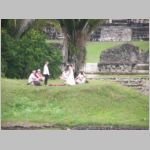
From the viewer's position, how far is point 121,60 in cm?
1191

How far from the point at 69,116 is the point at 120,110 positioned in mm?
1009

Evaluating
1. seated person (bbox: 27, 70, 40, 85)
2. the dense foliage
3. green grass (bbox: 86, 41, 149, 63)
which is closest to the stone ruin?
green grass (bbox: 86, 41, 149, 63)

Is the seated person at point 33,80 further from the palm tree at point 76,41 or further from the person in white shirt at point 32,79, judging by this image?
the palm tree at point 76,41

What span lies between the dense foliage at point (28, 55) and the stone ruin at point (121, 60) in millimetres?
917

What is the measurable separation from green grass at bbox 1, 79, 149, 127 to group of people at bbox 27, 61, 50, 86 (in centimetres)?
12

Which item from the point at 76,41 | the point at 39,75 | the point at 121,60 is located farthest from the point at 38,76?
the point at 121,60

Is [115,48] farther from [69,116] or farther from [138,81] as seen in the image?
[69,116]

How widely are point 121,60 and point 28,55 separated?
1.88 metres

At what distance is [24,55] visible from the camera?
39.1ft

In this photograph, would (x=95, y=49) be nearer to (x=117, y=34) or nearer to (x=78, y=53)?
(x=78, y=53)

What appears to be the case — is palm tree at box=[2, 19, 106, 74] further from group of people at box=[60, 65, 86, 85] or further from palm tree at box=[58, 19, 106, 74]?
group of people at box=[60, 65, 86, 85]

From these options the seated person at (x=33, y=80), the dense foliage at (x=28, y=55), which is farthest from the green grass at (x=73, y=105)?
the dense foliage at (x=28, y=55)

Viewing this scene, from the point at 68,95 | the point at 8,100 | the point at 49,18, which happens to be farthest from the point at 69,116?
the point at 49,18

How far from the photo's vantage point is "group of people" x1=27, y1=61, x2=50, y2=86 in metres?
11.7
